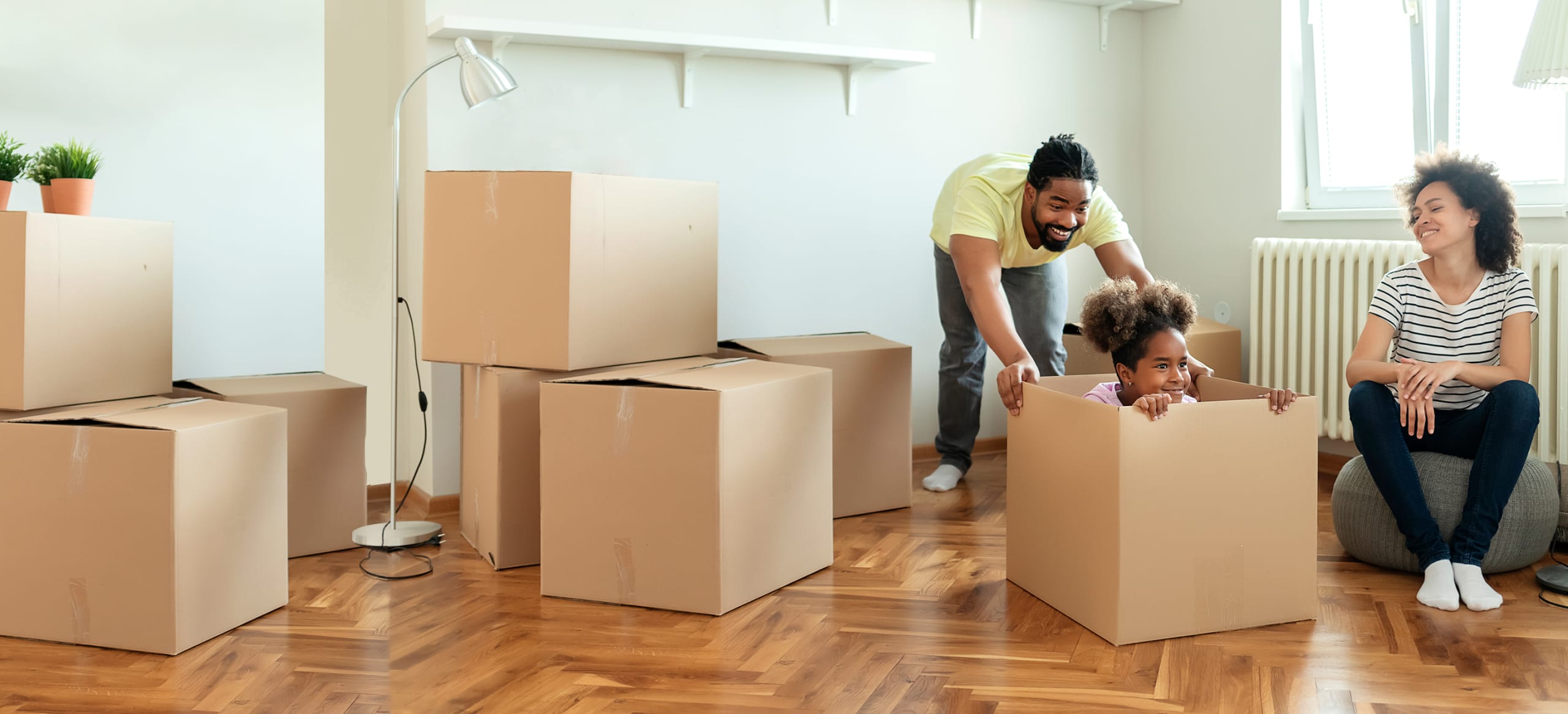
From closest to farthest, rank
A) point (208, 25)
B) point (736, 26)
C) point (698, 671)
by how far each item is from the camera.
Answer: point (698, 671) < point (208, 25) < point (736, 26)

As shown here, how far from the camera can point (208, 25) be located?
2701 mm

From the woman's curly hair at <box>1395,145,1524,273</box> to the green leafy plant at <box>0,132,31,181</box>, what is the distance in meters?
2.74

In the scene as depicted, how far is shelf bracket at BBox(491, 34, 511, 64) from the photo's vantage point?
9.20 feet

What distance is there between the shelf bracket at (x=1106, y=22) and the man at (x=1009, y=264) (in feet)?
3.41

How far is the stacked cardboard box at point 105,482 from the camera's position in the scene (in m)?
1.90

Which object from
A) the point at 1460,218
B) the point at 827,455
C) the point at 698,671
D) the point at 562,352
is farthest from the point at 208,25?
the point at 1460,218

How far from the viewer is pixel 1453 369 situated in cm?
→ 221

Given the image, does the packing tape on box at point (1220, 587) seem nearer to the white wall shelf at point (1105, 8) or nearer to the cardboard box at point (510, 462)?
the cardboard box at point (510, 462)

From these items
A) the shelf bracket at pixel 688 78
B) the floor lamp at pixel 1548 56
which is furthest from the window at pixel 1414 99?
the shelf bracket at pixel 688 78

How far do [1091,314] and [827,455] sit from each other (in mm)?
608

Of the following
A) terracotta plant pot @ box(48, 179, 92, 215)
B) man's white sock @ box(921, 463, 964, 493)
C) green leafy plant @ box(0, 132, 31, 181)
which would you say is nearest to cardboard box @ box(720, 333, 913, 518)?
man's white sock @ box(921, 463, 964, 493)

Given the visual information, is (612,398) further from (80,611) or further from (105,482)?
(80,611)

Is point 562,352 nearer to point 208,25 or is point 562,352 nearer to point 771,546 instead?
point 771,546

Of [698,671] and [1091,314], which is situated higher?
[1091,314]
